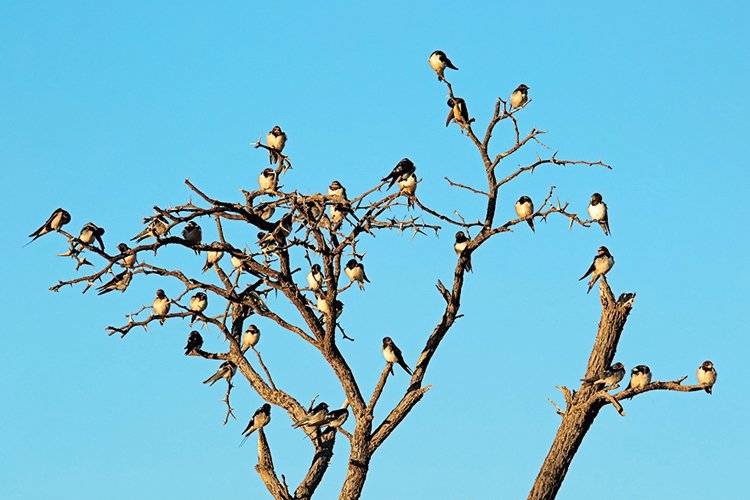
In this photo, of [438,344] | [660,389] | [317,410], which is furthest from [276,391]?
[660,389]

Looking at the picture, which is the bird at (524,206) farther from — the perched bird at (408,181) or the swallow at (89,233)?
the swallow at (89,233)

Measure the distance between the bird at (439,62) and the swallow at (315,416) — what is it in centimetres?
441

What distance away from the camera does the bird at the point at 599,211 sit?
1698 centimetres

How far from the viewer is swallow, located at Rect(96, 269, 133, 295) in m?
13.4

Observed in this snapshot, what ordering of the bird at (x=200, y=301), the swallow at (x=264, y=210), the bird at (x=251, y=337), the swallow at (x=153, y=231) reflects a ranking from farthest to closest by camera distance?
1. the bird at (x=251, y=337)
2. the bird at (x=200, y=301)
3. the swallow at (x=264, y=210)
4. the swallow at (x=153, y=231)

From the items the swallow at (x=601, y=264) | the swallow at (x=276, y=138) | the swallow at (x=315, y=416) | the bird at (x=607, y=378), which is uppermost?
the swallow at (x=276, y=138)

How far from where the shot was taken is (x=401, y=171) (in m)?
14.7

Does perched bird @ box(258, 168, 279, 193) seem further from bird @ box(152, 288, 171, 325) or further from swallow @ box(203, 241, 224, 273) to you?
bird @ box(152, 288, 171, 325)

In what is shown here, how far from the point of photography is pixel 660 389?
13719mm

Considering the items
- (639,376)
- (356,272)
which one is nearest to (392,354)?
(356,272)

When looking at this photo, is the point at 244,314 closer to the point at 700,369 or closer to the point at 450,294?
the point at 450,294

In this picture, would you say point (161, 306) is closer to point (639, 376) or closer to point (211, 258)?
point (211, 258)

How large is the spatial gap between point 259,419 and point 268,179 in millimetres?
2967

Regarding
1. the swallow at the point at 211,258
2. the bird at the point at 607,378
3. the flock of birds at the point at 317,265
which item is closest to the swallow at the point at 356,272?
the flock of birds at the point at 317,265
